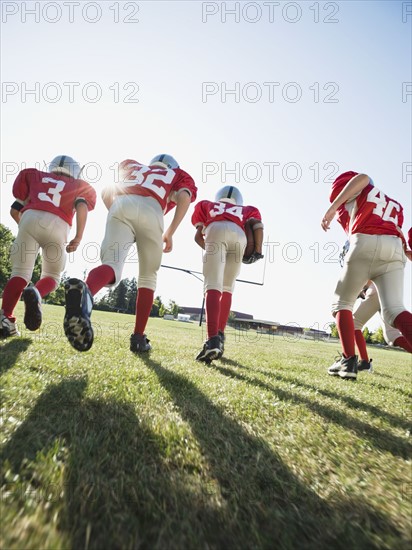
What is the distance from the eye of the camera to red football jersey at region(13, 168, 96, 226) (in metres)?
3.76

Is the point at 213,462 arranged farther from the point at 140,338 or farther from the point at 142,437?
the point at 140,338

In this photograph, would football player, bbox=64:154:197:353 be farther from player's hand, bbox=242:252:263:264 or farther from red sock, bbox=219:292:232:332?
player's hand, bbox=242:252:263:264

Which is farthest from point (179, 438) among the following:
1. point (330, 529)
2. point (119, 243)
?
point (119, 243)

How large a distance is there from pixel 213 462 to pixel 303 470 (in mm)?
337

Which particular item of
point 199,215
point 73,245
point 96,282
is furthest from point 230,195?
point 96,282

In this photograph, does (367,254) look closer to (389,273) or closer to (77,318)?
(389,273)

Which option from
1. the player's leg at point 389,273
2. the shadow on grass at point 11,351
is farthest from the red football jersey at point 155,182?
the player's leg at point 389,273

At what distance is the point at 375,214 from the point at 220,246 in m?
1.83

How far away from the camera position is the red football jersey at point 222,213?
13.6ft

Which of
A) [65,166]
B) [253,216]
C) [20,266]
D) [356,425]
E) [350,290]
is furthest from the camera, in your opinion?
[253,216]

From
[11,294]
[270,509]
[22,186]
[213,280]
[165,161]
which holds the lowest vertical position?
[270,509]

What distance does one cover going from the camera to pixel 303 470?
43.6 inches

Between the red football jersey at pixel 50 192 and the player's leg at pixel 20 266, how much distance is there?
0.66ft

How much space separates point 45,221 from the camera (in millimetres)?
3693
